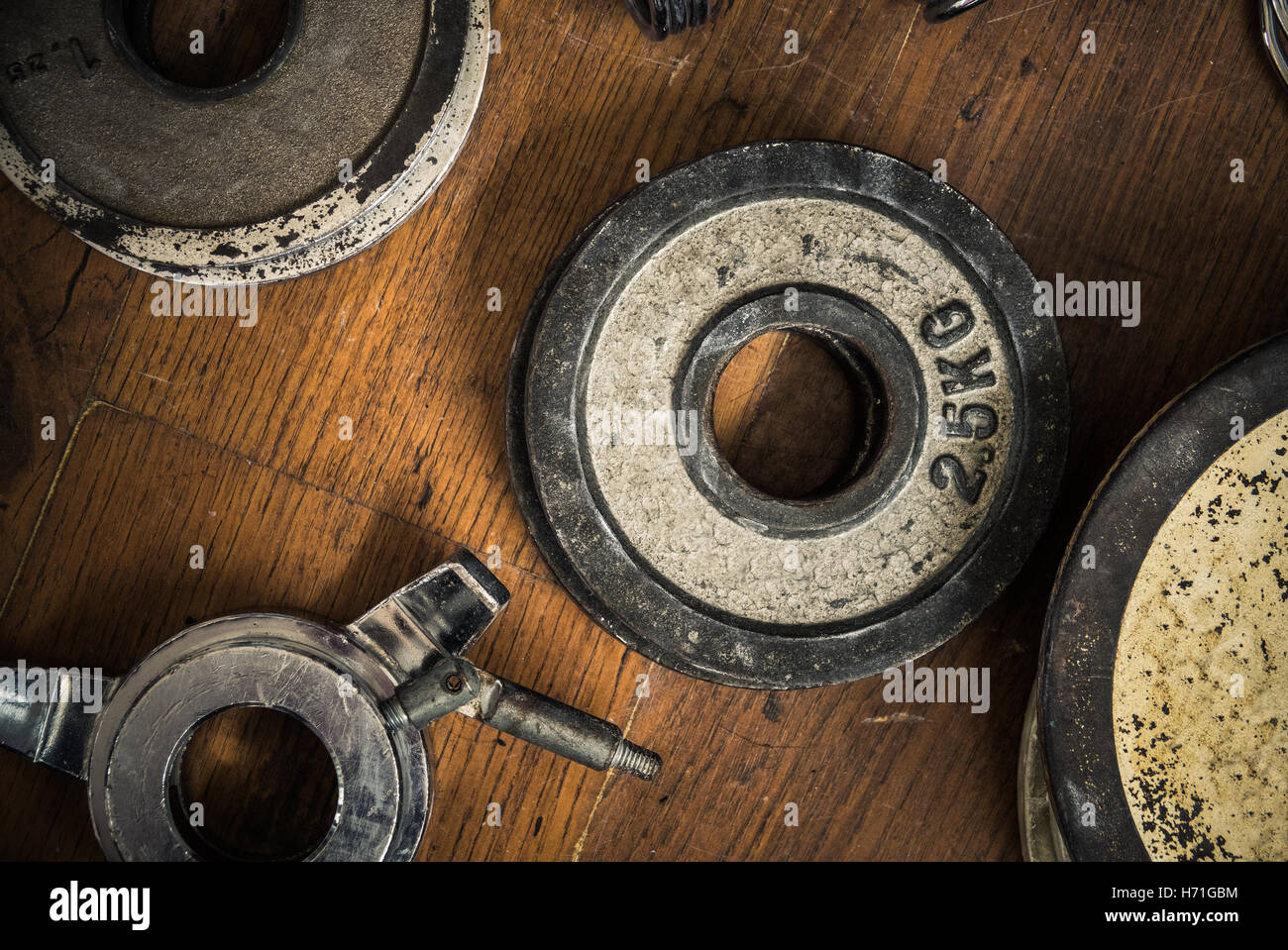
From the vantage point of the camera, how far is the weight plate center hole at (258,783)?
1.32m

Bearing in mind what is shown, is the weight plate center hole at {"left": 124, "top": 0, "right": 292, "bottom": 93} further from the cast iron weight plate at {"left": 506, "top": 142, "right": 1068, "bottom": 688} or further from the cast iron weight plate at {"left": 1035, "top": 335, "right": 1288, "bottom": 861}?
the cast iron weight plate at {"left": 1035, "top": 335, "right": 1288, "bottom": 861}

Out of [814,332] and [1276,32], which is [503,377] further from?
[1276,32]

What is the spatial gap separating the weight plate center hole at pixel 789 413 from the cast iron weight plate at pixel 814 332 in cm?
12

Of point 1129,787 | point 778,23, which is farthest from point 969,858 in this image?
point 778,23

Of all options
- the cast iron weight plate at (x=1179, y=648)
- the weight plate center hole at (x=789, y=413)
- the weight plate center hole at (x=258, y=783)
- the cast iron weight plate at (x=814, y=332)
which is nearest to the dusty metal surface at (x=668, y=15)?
the cast iron weight plate at (x=814, y=332)

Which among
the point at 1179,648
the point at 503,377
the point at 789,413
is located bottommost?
the point at 1179,648

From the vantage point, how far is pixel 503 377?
1357 mm

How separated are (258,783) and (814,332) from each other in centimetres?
113

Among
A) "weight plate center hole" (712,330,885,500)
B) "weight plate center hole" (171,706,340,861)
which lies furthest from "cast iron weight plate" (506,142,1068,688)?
"weight plate center hole" (171,706,340,861)

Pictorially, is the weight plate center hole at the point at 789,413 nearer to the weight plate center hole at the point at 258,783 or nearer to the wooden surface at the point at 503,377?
the wooden surface at the point at 503,377

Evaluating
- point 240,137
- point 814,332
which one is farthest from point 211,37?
point 814,332

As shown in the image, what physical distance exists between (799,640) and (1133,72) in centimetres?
111

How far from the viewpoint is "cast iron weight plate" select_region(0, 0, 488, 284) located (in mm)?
1287

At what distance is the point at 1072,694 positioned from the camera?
1.12 m
